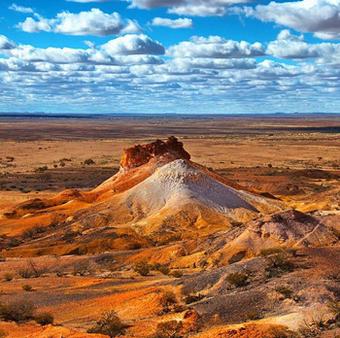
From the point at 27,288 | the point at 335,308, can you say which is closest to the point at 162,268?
the point at 27,288

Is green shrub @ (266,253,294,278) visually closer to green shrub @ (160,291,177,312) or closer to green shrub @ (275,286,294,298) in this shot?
green shrub @ (275,286,294,298)

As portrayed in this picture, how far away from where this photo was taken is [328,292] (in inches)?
671

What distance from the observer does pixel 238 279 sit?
19078 millimetres

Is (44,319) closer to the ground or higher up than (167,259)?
higher up

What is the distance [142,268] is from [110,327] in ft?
29.9

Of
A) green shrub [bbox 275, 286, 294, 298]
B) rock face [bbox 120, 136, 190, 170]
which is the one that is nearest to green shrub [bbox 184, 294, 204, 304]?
green shrub [bbox 275, 286, 294, 298]

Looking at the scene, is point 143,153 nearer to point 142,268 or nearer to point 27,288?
point 142,268

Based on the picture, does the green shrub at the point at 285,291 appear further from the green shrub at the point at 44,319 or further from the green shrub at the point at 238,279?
the green shrub at the point at 44,319

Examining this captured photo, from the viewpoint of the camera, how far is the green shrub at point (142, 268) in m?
25.2

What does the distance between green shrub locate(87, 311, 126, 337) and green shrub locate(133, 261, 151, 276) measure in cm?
769

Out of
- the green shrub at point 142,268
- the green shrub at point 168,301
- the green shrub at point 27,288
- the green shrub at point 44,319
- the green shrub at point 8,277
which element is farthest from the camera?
the green shrub at point 8,277

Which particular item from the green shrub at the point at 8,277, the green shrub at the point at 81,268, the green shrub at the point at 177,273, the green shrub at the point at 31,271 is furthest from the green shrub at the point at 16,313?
the green shrub at the point at 81,268

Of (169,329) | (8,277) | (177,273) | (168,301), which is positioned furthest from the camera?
(8,277)

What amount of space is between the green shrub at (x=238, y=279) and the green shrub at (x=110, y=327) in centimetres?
390
